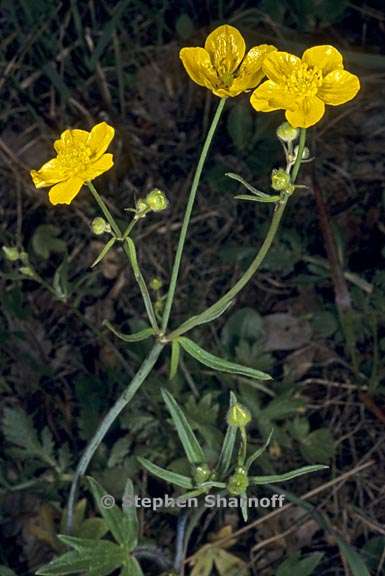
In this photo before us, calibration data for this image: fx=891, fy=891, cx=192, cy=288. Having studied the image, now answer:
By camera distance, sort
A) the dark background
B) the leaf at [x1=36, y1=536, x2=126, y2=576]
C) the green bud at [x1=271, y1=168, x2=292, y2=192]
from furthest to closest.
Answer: the dark background
the leaf at [x1=36, y1=536, x2=126, y2=576]
the green bud at [x1=271, y1=168, x2=292, y2=192]

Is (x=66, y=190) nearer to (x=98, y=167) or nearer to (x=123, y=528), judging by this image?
(x=98, y=167)

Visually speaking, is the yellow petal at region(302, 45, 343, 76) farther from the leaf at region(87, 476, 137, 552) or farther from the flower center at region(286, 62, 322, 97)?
the leaf at region(87, 476, 137, 552)

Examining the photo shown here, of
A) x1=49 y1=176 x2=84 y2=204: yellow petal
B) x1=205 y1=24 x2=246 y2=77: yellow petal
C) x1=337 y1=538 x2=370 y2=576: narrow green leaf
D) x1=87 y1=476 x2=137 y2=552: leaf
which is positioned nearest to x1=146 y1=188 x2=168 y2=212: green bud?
x1=49 y1=176 x2=84 y2=204: yellow petal

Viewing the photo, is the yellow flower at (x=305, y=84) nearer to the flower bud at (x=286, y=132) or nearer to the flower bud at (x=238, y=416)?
the flower bud at (x=286, y=132)

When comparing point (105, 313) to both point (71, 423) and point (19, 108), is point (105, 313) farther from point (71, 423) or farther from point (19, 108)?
point (19, 108)

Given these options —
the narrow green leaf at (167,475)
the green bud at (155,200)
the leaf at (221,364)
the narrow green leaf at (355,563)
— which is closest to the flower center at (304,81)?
the green bud at (155,200)

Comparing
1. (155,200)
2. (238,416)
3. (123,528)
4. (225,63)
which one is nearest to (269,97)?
(225,63)

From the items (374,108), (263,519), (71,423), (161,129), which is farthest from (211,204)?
(263,519)
